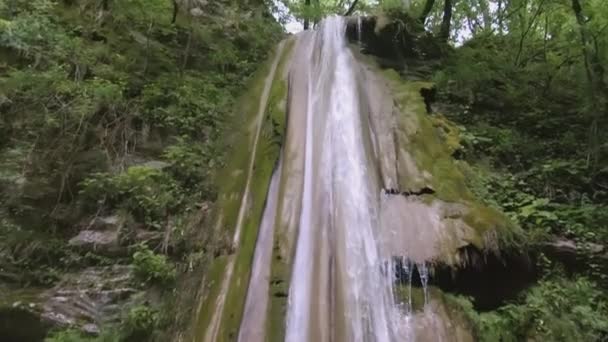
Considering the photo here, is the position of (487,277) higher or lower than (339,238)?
lower

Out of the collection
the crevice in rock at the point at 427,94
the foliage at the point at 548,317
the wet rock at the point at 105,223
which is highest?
the crevice in rock at the point at 427,94

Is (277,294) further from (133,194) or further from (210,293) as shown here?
(133,194)

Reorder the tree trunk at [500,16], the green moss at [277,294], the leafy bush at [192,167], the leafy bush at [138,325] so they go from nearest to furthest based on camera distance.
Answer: the green moss at [277,294]
the leafy bush at [138,325]
the leafy bush at [192,167]
the tree trunk at [500,16]

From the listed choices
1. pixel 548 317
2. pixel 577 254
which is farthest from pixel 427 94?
pixel 548 317

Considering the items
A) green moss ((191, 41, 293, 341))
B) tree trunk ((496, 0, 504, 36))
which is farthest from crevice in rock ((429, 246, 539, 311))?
tree trunk ((496, 0, 504, 36))

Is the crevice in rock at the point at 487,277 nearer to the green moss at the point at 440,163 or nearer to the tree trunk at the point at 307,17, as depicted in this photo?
the green moss at the point at 440,163

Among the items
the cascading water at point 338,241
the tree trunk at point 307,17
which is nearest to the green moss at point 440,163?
the cascading water at point 338,241

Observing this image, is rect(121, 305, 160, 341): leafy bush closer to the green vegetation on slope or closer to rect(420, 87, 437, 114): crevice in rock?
the green vegetation on slope
